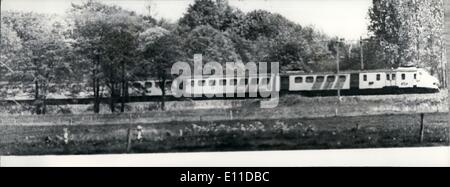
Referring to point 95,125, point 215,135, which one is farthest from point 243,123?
point 95,125

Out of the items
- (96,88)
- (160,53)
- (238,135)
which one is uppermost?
(160,53)

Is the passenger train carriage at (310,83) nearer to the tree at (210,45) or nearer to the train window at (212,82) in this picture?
the train window at (212,82)

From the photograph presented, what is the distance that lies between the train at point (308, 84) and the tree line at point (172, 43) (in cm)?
4

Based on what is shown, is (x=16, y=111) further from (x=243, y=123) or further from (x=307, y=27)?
(x=307, y=27)

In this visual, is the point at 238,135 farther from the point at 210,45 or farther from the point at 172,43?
the point at 172,43

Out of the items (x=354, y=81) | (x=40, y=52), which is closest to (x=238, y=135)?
(x=354, y=81)

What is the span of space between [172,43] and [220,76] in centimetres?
32

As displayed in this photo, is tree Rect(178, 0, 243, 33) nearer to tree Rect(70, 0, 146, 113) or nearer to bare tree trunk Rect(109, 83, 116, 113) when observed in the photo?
tree Rect(70, 0, 146, 113)

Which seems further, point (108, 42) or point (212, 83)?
point (108, 42)
